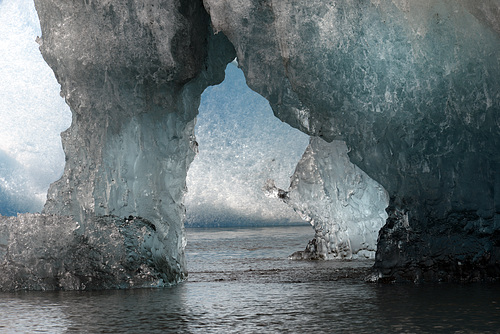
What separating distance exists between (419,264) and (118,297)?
337cm

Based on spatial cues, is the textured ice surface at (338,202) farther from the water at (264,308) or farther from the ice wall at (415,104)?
the ice wall at (415,104)

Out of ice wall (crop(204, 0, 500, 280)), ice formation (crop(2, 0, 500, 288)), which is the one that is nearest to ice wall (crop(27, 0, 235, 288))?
ice formation (crop(2, 0, 500, 288))

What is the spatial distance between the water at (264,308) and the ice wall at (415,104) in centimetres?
65

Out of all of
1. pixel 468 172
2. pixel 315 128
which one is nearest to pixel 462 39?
pixel 468 172

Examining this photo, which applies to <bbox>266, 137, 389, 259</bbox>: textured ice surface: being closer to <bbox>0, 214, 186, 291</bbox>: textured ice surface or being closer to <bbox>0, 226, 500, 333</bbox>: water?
<bbox>0, 226, 500, 333</bbox>: water

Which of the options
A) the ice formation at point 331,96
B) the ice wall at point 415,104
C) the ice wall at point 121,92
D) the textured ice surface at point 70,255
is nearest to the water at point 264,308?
the textured ice surface at point 70,255

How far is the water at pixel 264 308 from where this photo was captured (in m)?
5.89

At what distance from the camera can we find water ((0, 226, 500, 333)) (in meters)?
5.89

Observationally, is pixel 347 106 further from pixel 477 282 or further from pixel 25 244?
pixel 25 244

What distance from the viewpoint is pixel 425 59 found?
28.3ft

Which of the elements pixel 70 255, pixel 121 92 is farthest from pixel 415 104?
pixel 70 255

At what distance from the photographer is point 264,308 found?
6.99 m

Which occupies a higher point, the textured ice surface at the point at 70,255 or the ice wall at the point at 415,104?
the ice wall at the point at 415,104

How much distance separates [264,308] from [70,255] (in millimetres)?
3595
